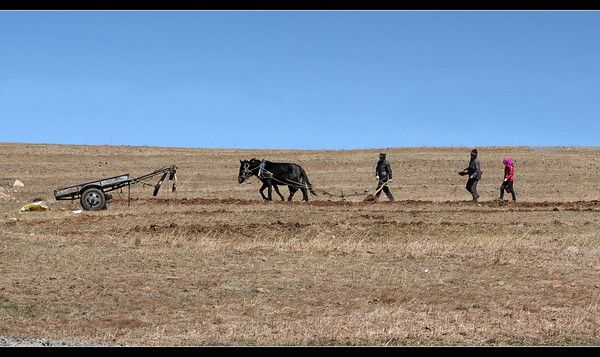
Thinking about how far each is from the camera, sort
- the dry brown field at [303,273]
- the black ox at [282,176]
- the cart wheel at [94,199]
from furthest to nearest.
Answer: the black ox at [282,176] < the cart wheel at [94,199] < the dry brown field at [303,273]

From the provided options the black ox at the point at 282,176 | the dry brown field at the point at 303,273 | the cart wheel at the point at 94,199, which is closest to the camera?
the dry brown field at the point at 303,273

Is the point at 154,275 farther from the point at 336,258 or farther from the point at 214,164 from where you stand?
the point at 214,164

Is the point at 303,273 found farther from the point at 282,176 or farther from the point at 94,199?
the point at 282,176

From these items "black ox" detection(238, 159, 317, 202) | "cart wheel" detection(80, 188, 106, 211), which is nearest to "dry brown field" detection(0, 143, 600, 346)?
"cart wheel" detection(80, 188, 106, 211)

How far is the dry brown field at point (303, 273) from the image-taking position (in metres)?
13.6

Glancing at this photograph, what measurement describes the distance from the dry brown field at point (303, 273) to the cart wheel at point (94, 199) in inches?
23.5

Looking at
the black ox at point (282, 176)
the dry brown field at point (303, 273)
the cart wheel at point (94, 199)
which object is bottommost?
the dry brown field at point (303, 273)

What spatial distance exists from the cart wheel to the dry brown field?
1.96 ft

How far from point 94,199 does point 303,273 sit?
1395 centimetres

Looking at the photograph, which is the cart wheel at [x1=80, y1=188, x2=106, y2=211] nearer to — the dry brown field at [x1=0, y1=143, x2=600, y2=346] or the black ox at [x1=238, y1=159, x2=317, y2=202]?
the dry brown field at [x1=0, y1=143, x2=600, y2=346]

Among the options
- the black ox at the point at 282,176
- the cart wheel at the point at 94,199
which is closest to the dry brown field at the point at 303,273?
the cart wheel at the point at 94,199

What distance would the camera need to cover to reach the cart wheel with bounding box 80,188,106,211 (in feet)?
99.1

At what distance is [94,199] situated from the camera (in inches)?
1192

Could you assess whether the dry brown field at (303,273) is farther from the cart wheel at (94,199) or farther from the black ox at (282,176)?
the black ox at (282,176)
